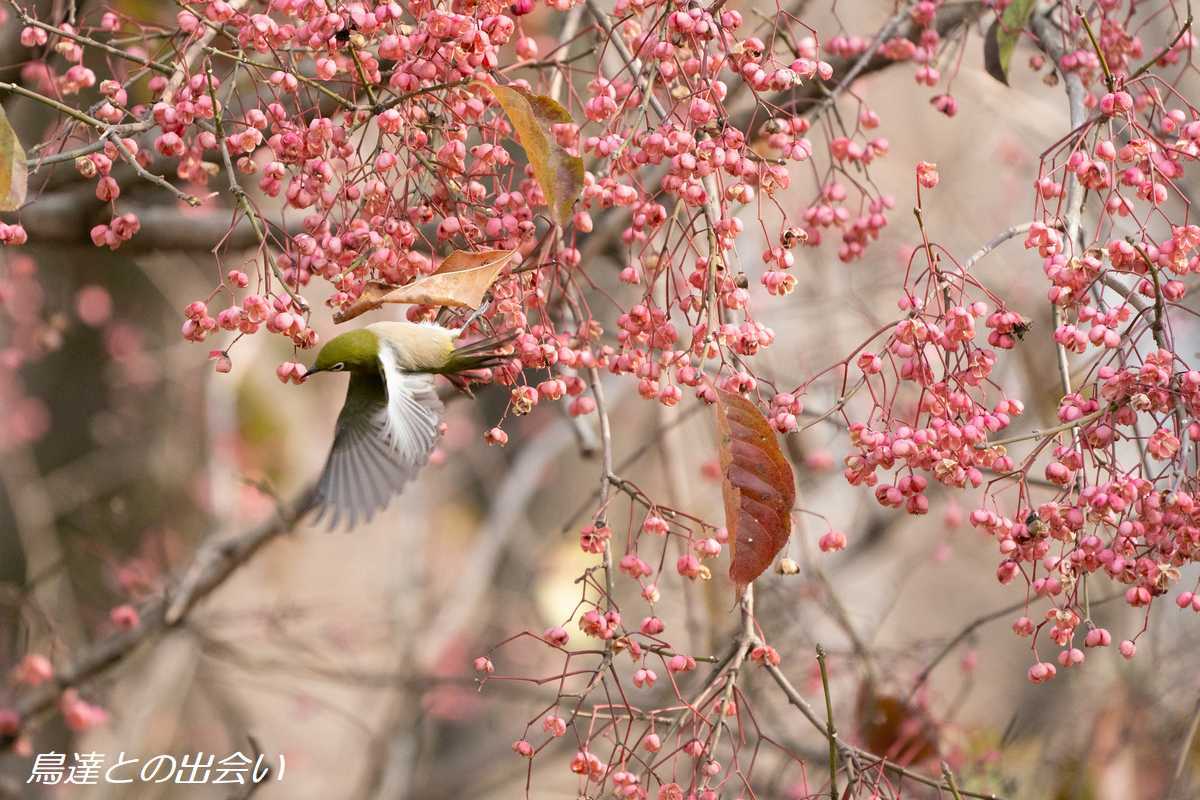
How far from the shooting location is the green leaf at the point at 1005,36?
7.00 feet

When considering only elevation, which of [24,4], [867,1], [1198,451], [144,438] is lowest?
[144,438]

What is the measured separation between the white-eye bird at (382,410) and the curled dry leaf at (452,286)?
447 millimetres

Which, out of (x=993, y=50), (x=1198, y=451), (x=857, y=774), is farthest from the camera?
(x=993, y=50)

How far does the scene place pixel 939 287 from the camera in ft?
5.42

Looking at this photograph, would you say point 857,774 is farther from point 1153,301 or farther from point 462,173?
point 462,173

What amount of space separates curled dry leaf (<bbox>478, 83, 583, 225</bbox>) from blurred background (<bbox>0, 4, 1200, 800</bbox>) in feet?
3.37

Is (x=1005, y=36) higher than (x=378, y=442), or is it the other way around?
(x=1005, y=36)

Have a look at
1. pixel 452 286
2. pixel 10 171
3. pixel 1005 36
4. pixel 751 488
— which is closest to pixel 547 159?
pixel 452 286

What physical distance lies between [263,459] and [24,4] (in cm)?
354

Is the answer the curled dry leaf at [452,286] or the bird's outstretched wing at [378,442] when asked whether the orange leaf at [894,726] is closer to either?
the bird's outstretched wing at [378,442]

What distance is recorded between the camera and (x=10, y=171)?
1607 mm

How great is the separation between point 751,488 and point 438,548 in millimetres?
6004

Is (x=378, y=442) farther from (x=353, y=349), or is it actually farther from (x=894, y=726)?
(x=894, y=726)

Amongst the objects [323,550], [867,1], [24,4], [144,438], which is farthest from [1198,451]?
[867,1]
